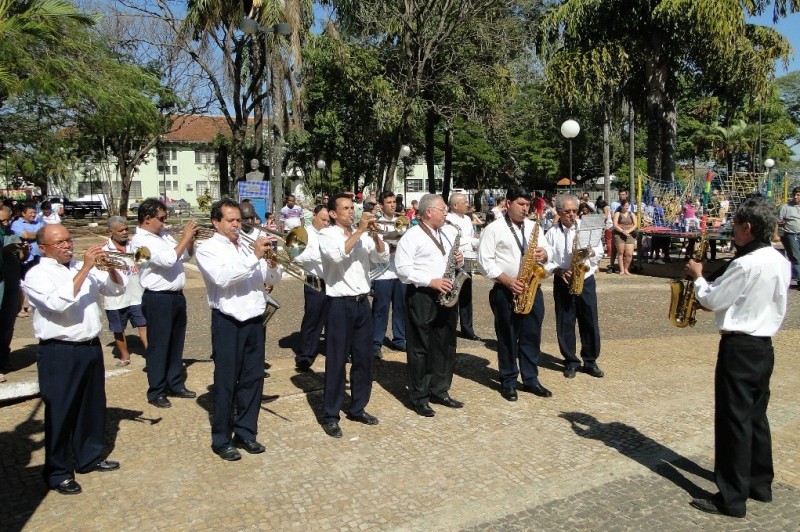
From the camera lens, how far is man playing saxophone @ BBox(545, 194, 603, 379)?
22.7 ft

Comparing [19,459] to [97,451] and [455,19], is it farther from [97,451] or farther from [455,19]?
[455,19]

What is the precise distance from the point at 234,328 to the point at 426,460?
166 cm

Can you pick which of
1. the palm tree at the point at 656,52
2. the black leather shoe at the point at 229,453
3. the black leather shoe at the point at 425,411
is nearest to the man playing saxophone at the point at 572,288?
the black leather shoe at the point at 425,411

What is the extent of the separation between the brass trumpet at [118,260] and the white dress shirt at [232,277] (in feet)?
1.69

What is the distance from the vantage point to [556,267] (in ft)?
23.2

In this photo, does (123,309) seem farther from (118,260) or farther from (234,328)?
(234,328)

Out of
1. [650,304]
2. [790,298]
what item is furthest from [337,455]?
[790,298]

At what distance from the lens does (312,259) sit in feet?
19.9

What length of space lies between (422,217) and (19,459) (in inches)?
142

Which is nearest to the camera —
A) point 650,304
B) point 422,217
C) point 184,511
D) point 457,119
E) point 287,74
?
point 184,511

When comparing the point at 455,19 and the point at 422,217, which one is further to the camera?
the point at 455,19

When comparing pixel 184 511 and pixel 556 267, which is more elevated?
pixel 556 267

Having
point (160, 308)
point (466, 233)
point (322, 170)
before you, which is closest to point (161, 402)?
point (160, 308)

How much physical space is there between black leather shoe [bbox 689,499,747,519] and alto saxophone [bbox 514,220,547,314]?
2.40m
